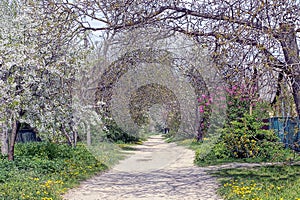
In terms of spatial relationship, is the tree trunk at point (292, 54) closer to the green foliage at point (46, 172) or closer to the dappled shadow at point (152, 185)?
the dappled shadow at point (152, 185)

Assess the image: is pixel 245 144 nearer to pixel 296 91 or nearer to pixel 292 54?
pixel 296 91

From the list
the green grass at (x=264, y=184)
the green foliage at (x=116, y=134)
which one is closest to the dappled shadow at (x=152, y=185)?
the green grass at (x=264, y=184)

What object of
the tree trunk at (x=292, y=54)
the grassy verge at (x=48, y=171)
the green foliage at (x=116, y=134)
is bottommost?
the grassy verge at (x=48, y=171)

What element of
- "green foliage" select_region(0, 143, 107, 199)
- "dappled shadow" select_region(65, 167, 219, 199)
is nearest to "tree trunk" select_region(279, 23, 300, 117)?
"dappled shadow" select_region(65, 167, 219, 199)

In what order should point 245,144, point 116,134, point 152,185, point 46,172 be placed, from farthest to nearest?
point 116,134
point 245,144
point 46,172
point 152,185

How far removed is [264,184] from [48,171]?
4.39 metres

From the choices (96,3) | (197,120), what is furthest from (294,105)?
(197,120)

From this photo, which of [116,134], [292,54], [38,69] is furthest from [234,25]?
[116,134]

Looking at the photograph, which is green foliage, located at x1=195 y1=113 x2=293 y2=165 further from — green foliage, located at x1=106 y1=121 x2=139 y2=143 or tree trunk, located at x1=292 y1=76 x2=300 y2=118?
tree trunk, located at x1=292 y1=76 x2=300 y2=118

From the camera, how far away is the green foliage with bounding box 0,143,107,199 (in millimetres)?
5891

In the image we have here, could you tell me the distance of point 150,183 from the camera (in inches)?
307

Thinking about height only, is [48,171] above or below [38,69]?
below

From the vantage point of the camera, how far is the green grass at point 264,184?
5.63 metres

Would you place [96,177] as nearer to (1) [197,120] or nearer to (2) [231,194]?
(2) [231,194]
